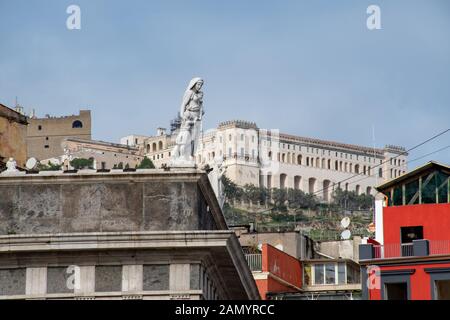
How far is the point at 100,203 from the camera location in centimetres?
4000

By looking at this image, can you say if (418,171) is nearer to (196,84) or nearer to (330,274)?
(330,274)

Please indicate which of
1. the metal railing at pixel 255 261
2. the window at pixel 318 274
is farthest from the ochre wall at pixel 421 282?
the window at pixel 318 274

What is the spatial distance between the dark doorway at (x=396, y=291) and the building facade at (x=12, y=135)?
20.3m

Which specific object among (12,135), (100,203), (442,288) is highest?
(12,135)

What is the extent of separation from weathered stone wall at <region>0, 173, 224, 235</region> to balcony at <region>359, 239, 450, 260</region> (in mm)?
32350

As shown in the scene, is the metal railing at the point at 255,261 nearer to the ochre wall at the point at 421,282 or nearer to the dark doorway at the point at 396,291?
the dark doorway at the point at 396,291

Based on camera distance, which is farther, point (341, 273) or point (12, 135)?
point (341, 273)

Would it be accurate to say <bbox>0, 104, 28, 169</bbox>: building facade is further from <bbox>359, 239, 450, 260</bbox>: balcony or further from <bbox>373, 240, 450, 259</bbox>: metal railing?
<bbox>373, 240, 450, 259</bbox>: metal railing

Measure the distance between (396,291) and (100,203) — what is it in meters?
33.5

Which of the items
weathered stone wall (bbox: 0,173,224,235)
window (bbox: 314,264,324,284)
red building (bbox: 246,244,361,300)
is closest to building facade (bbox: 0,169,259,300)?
weathered stone wall (bbox: 0,173,224,235)

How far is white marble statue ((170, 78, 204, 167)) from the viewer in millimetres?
40094

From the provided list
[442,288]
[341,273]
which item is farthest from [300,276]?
[442,288]

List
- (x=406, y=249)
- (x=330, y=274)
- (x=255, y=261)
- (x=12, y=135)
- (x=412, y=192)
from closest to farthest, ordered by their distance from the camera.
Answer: (x=12, y=135) < (x=406, y=249) < (x=412, y=192) < (x=255, y=261) < (x=330, y=274)
